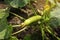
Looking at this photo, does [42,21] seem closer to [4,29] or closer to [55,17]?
[55,17]

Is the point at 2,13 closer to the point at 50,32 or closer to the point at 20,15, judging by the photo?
the point at 20,15

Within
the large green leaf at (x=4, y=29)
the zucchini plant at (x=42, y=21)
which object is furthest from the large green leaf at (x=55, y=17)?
the large green leaf at (x=4, y=29)

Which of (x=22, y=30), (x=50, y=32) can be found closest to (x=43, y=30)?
(x=50, y=32)

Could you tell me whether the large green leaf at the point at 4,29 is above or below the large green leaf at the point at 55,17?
below

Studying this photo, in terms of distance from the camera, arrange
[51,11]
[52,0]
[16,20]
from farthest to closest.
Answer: [16,20] < [52,0] < [51,11]

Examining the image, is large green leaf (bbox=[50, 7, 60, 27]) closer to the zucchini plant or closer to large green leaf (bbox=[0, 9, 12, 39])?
the zucchini plant

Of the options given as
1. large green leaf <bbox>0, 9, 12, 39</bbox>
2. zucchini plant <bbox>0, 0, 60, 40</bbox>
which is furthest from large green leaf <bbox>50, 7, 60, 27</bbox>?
large green leaf <bbox>0, 9, 12, 39</bbox>

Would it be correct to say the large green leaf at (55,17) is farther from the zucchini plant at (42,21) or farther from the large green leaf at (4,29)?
the large green leaf at (4,29)

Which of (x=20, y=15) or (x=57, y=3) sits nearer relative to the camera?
(x=57, y=3)

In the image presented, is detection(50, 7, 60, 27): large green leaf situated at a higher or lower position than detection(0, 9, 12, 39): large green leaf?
higher

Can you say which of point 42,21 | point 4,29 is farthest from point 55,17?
point 4,29

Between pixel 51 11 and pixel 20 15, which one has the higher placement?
pixel 51 11
